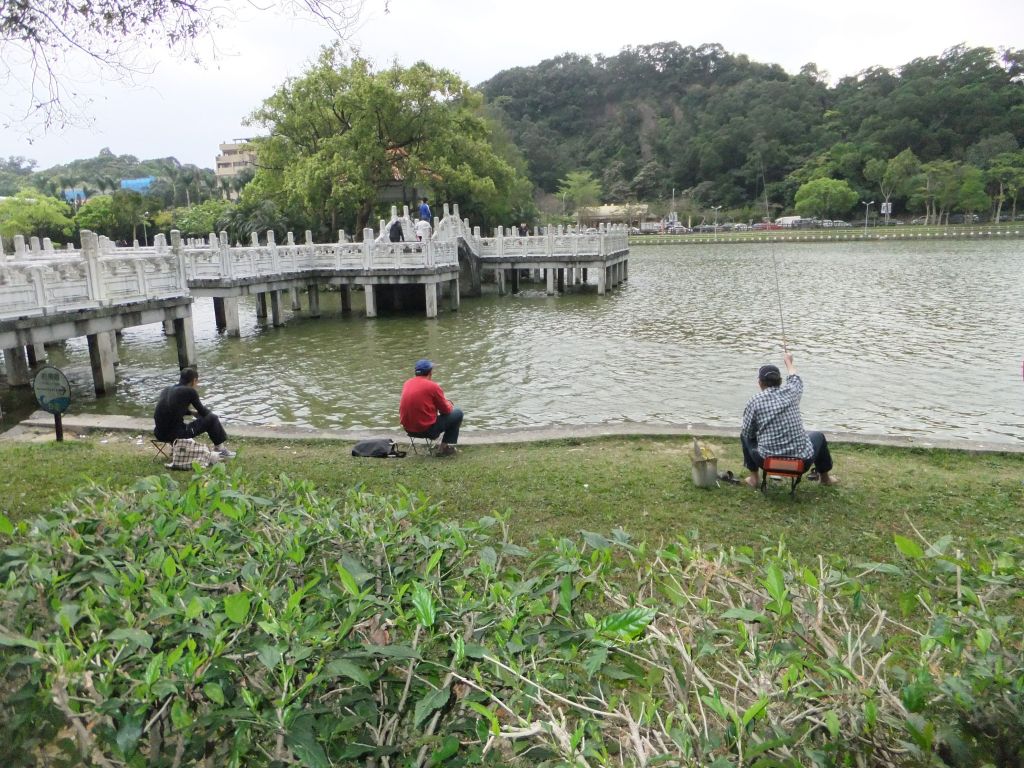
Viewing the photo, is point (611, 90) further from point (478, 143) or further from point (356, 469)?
point (356, 469)

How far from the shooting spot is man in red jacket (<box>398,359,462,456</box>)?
315 inches

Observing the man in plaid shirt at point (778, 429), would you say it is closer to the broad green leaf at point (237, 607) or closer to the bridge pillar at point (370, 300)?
the broad green leaf at point (237, 607)

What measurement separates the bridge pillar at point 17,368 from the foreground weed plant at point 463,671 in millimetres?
13888

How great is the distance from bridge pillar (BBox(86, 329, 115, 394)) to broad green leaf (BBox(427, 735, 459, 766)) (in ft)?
46.1

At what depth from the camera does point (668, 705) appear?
235cm

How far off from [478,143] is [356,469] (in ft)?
94.1

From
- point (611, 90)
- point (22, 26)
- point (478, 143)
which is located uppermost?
point (611, 90)

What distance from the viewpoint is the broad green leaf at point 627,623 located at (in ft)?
7.02

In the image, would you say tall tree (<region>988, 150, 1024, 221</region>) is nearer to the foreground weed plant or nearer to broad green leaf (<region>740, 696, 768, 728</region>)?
the foreground weed plant

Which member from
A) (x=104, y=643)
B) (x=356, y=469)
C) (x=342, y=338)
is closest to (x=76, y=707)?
(x=104, y=643)

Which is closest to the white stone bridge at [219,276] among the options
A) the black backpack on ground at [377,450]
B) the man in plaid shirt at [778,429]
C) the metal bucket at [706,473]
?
the black backpack on ground at [377,450]

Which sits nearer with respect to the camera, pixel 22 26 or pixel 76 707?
pixel 76 707

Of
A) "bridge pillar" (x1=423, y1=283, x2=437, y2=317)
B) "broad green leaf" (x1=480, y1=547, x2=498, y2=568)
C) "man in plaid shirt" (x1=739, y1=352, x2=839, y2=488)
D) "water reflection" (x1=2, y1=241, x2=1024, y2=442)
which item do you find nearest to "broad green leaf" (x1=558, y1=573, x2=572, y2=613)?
"broad green leaf" (x1=480, y1=547, x2=498, y2=568)

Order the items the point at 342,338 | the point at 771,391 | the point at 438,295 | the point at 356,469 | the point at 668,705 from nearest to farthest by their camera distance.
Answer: the point at 668,705 → the point at 771,391 → the point at 356,469 → the point at 342,338 → the point at 438,295
